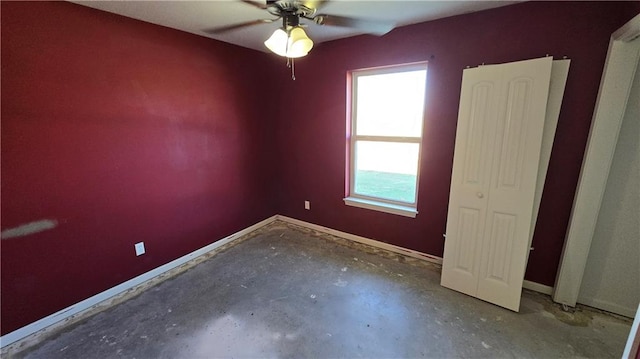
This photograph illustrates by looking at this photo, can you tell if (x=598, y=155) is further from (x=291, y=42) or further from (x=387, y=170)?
(x=291, y=42)

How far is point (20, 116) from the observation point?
1.63m

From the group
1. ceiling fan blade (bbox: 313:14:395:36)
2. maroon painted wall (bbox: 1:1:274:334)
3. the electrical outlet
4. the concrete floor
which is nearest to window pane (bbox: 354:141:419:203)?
the concrete floor

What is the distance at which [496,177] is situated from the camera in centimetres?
196

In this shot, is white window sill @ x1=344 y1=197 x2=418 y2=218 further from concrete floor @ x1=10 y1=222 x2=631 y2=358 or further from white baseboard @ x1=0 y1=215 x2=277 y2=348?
white baseboard @ x1=0 y1=215 x2=277 y2=348

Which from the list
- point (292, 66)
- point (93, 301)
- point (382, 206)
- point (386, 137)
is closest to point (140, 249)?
point (93, 301)

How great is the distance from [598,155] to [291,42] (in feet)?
Result: 7.17

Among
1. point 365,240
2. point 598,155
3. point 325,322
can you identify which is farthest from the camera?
point 365,240

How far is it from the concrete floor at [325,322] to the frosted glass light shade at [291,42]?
1849 millimetres

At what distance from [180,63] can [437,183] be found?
2702 millimetres

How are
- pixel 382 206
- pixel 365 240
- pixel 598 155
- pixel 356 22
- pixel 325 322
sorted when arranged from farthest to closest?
pixel 365 240, pixel 382 206, pixel 325 322, pixel 598 155, pixel 356 22

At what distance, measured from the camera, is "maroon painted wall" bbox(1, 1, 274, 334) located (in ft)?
5.45

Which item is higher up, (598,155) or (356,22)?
(356,22)

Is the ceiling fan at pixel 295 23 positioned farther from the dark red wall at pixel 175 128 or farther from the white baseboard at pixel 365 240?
the white baseboard at pixel 365 240

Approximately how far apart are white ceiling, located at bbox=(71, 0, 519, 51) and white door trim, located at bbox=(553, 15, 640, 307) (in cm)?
76
